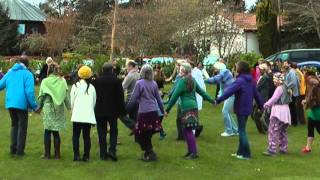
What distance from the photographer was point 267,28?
154 feet

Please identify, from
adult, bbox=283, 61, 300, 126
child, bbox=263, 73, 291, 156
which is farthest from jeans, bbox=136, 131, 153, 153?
adult, bbox=283, 61, 300, 126

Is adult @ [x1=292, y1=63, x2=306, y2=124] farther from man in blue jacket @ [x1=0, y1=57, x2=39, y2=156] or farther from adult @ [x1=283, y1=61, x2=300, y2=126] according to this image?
man in blue jacket @ [x1=0, y1=57, x2=39, y2=156]

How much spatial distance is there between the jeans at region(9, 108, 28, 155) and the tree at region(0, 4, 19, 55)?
49.2 metres

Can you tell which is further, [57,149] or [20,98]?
[57,149]

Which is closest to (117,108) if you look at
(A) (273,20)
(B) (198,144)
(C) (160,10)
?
(B) (198,144)

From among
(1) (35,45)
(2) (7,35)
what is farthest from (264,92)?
(2) (7,35)

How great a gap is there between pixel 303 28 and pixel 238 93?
123 feet

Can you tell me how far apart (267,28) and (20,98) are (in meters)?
37.8

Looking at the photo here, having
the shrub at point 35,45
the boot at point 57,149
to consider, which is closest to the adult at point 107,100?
the boot at point 57,149

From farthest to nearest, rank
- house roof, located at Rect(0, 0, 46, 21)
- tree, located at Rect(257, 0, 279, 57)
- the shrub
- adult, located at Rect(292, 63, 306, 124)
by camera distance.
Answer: house roof, located at Rect(0, 0, 46, 21), the shrub, tree, located at Rect(257, 0, 279, 57), adult, located at Rect(292, 63, 306, 124)

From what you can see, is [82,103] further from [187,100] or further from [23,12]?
[23,12]

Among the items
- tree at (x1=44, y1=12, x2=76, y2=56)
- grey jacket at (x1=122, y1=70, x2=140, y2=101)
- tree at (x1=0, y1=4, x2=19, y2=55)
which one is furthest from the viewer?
tree at (x1=0, y1=4, x2=19, y2=55)

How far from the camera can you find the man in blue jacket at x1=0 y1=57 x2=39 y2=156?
11164 millimetres

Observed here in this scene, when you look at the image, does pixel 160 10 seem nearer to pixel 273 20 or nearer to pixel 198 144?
pixel 273 20
